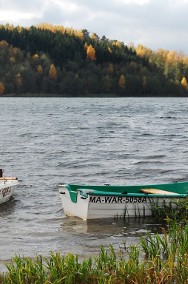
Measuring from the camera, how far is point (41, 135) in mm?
58000

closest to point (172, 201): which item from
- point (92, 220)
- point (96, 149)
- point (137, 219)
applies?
point (137, 219)

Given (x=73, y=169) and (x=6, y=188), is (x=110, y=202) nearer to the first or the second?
(x=6, y=188)

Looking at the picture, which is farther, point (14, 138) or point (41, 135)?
point (41, 135)

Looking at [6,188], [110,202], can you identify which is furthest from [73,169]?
[110,202]

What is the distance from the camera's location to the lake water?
55.8ft

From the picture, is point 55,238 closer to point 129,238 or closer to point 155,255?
point 129,238

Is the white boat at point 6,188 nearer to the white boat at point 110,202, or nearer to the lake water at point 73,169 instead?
the lake water at point 73,169

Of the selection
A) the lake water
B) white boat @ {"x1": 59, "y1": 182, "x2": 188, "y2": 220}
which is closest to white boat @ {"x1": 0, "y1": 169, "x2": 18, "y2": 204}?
the lake water

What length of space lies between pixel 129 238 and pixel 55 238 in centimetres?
231

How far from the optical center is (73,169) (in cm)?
3434

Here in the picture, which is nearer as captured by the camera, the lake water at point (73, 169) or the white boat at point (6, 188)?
the lake water at point (73, 169)

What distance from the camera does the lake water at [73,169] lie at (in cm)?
1700

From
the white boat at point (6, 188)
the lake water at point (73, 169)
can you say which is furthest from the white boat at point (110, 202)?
the white boat at point (6, 188)

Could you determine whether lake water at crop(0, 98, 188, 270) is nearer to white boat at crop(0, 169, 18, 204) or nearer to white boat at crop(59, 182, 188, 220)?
white boat at crop(59, 182, 188, 220)
